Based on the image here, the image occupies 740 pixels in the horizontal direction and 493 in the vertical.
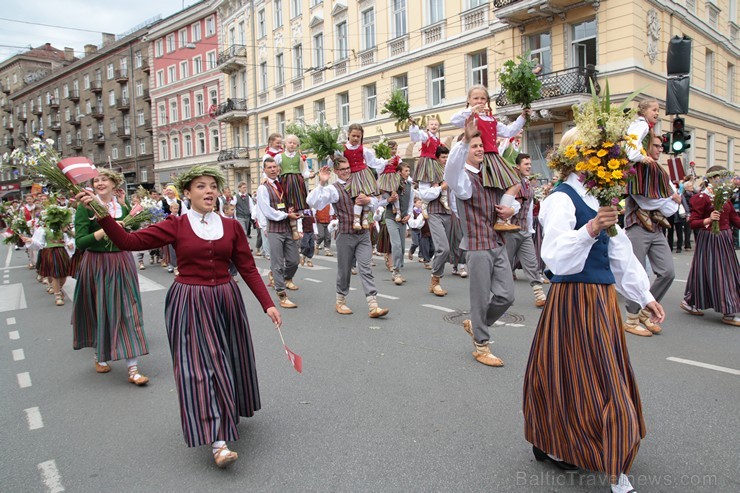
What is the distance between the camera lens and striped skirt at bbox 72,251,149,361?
5260 millimetres

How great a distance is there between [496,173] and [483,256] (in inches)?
31.9

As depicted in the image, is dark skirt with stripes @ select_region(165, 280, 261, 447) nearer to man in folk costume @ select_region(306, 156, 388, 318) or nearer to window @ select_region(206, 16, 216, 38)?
man in folk costume @ select_region(306, 156, 388, 318)

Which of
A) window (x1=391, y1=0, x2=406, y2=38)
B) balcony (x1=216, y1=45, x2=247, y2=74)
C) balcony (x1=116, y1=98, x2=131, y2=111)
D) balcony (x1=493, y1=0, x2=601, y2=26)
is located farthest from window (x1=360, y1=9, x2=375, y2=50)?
balcony (x1=116, y1=98, x2=131, y2=111)

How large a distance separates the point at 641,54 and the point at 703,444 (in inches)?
748

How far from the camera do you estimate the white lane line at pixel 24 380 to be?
531 centimetres

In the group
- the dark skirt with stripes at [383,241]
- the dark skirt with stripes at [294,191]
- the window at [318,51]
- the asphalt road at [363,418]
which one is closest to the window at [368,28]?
the window at [318,51]

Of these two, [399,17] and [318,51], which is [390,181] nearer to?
[399,17]

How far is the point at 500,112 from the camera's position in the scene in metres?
21.8

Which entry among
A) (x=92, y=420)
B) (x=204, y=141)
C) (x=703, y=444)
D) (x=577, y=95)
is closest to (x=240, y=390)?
(x=92, y=420)

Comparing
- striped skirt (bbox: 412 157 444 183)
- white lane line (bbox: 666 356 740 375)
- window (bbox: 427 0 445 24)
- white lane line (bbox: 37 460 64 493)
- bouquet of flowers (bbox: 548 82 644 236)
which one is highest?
window (bbox: 427 0 445 24)

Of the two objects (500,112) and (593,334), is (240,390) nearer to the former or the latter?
(593,334)

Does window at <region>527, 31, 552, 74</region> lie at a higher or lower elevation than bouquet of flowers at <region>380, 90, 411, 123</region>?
higher

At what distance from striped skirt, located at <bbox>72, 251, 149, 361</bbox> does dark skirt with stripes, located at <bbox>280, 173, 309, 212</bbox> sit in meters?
3.65

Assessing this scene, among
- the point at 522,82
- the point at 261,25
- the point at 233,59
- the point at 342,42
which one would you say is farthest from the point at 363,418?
the point at 233,59
